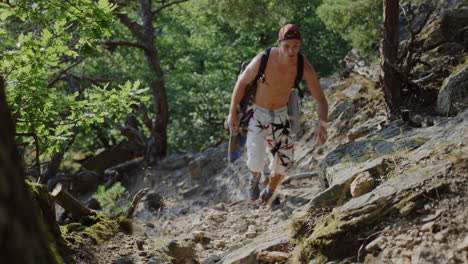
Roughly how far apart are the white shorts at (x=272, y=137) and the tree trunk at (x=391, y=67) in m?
1.61

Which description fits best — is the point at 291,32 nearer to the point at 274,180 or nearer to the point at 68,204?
the point at 274,180

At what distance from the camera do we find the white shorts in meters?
5.22

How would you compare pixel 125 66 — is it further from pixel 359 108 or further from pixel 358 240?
pixel 358 240

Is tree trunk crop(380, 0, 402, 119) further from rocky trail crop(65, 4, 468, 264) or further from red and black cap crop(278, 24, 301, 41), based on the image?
red and black cap crop(278, 24, 301, 41)

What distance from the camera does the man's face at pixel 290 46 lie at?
4625 millimetres

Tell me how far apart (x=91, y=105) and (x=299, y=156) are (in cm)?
467

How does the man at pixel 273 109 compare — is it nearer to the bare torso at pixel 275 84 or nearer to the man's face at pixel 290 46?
the bare torso at pixel 275 84

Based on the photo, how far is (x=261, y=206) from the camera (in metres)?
5.77

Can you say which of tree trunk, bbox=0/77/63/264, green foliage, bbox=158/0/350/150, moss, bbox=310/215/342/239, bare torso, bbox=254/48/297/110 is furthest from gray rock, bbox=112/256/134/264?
green foliage, bbox=158/0/350/150

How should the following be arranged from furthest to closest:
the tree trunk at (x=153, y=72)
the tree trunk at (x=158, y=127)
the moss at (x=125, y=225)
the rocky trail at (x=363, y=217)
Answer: the tree trunk at (x=158, y=127), the tree trunk at (x=153, y=72), the moss at (x=125, y=225), the rocky trail at (x=363, y=217)

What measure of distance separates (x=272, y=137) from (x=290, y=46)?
1289mm

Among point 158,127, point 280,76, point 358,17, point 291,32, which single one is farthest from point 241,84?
point 158,127

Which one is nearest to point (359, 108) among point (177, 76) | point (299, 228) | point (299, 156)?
point (299, 156)

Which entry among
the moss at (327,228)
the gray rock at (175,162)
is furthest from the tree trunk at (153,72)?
the moss at (327,228)
